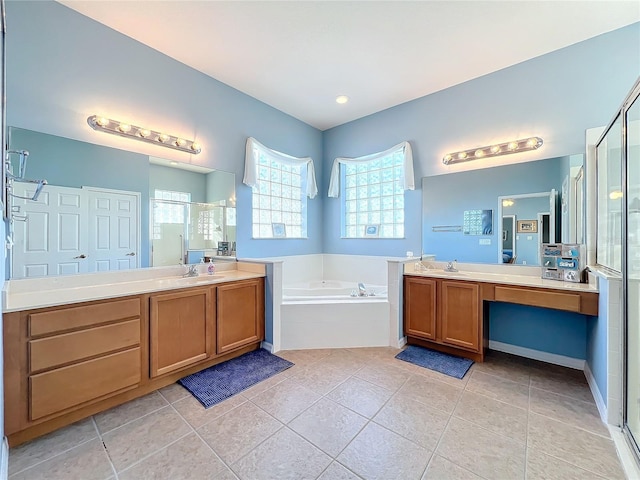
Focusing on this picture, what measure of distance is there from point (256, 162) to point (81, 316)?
2.47 meters

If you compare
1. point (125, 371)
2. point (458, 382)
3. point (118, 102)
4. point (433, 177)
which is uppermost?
point (118, 102)

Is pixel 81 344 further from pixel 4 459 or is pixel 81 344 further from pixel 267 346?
pixel 267 346

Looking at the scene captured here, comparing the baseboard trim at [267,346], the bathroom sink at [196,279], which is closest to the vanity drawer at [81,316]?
the bathroom sink at [196,279]

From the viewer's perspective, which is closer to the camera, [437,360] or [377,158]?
[437,360]

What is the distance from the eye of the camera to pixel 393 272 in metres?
2.97

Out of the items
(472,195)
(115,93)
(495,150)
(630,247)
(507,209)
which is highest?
(115,93)

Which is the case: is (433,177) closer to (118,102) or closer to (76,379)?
(118,102)

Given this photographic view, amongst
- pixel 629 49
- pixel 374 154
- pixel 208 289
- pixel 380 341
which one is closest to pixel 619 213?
pixel 629 49

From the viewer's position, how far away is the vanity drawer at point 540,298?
83.5 inches

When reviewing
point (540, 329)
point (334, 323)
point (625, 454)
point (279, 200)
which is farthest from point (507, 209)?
point (279, 200)

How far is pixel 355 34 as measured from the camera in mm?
2408

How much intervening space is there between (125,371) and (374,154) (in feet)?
11.9

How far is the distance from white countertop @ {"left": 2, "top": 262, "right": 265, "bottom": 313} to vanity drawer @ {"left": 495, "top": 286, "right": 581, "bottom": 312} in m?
2.31

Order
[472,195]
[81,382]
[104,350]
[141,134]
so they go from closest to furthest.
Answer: [81,382]
[104,350]
[141,134]
[472,195]
